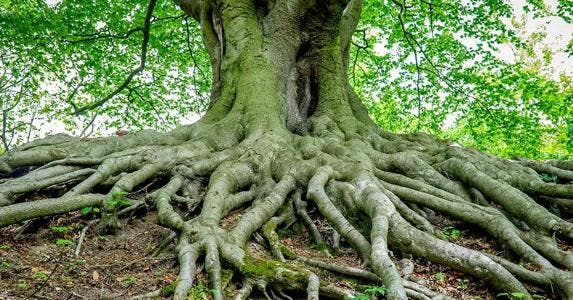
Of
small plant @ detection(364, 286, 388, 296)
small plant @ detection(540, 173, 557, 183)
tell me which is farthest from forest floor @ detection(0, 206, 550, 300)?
small plant @ detection(540, 173, 557, 183)

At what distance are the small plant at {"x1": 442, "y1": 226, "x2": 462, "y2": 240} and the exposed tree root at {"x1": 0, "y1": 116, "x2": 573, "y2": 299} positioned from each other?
176 mm

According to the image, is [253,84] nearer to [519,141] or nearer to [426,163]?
[426,163]

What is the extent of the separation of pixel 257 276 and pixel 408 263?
4.48 feet

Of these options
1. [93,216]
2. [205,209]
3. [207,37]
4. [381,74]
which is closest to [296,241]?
[205,209]

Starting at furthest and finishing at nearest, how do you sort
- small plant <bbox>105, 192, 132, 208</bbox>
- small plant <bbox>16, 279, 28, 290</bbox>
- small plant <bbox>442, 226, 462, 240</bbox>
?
small plant <bbox>442, 226, 462, 240</bbox> → small plant <bbox>105, 192, 132, 208</bbox> → small plant <bbox>16, 279, 28, 290</bbox>

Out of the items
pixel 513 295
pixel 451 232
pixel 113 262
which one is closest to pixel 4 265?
pixel 113 262

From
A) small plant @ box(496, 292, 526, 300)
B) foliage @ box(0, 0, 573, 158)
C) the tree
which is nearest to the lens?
small plant @ box(496, 292, 526, 300)

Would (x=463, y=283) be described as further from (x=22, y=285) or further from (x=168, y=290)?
(x=22, y=285)

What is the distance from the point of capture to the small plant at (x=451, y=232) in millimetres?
4238

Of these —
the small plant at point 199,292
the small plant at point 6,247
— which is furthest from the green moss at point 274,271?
the small plant at point 6,247

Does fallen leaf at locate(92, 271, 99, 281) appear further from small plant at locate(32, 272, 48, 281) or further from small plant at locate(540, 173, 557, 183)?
small plant at locate(540, 173, 557, 183)

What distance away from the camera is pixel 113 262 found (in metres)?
3.29

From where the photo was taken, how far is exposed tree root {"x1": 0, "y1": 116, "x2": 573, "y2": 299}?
3.14 meters

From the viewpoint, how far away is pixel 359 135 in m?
6.66
